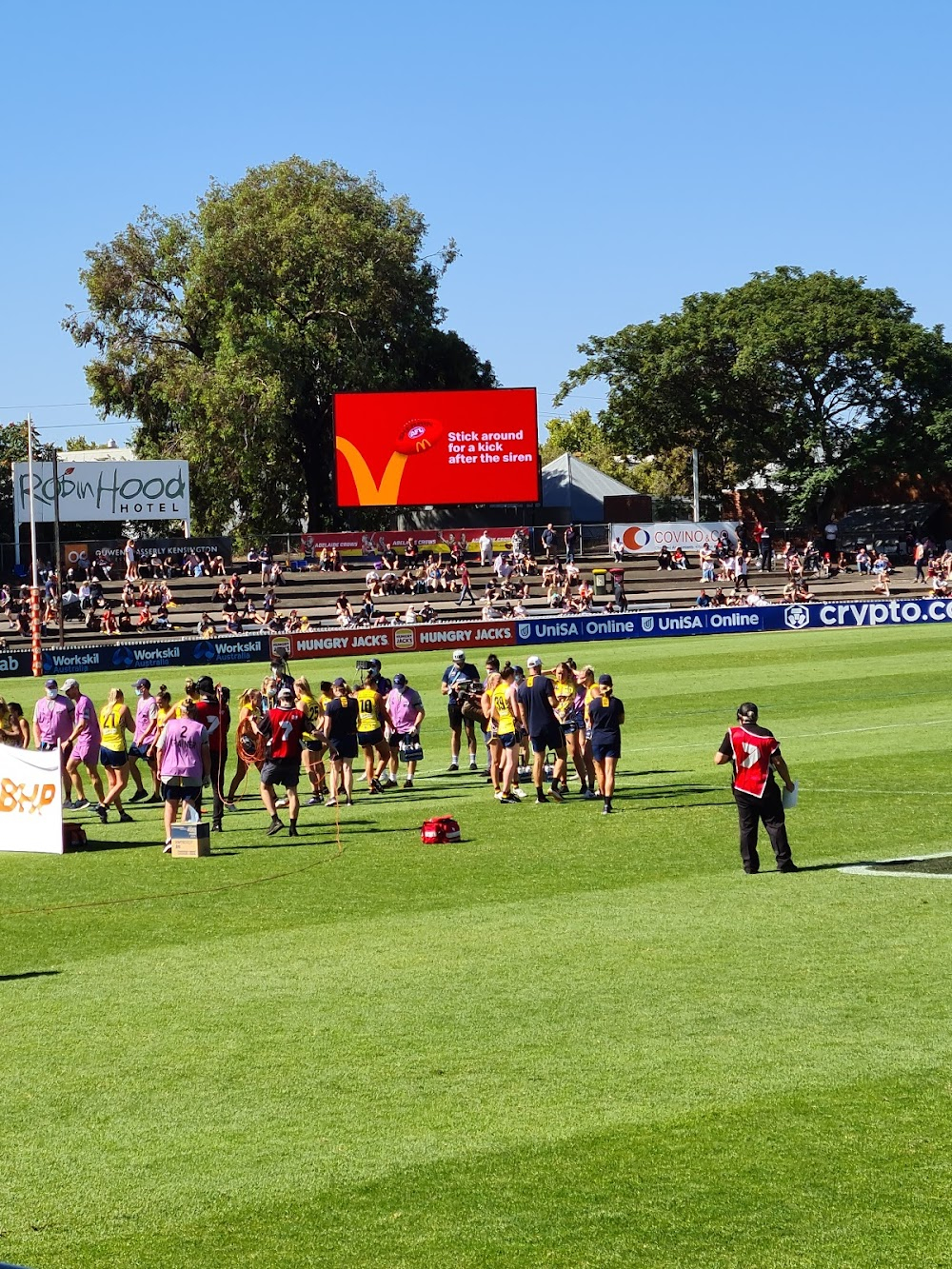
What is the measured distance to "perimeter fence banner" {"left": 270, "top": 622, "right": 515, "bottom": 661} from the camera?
4772 cm

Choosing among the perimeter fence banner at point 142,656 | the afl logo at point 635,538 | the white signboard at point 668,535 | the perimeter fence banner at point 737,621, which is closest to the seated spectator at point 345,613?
the perimeter fence banner at point 142,656

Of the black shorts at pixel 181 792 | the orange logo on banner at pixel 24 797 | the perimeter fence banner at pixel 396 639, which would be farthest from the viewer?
the perimeter fence banner at pixel 396 639

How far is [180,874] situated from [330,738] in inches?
173

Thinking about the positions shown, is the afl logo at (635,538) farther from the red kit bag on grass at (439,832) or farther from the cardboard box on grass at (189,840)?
the cardboard box on grass at (189,840)

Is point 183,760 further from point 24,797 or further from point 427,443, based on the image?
point 427,443

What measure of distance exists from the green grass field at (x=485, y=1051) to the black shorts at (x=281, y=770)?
2.58 feet

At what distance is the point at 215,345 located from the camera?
79688mm

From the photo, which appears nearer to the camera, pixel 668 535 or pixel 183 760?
pixel 183 760

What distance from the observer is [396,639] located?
4956 cm

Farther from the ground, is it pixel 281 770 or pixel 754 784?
pixel 754 784

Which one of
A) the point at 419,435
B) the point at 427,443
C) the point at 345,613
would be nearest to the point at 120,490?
the point at 419,435

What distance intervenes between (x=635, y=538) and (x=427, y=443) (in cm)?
1000

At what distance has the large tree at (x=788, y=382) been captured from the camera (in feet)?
248

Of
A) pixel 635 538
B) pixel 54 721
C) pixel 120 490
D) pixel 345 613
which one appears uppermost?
pixel 120 490
